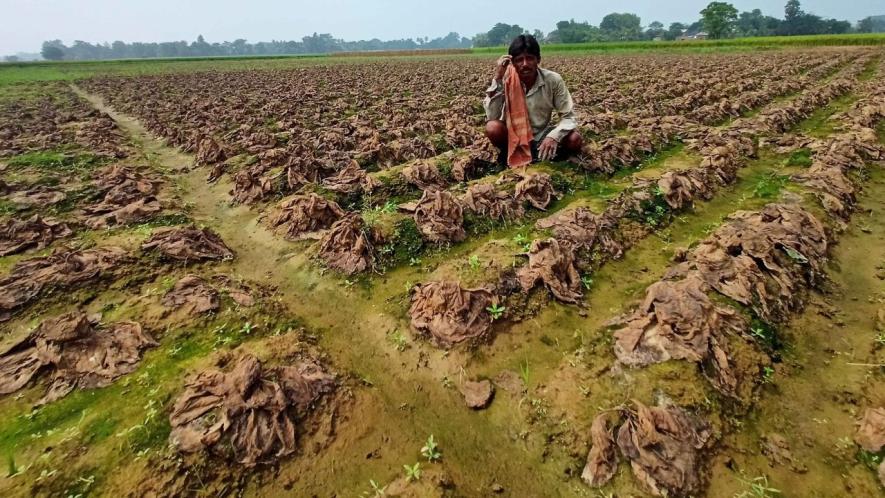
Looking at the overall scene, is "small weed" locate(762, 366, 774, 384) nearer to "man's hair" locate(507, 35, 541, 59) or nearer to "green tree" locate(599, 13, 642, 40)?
"man's hair" locate(507, 35, 541, 59)

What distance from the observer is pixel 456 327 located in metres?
4.61

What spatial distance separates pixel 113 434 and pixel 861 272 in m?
8.67

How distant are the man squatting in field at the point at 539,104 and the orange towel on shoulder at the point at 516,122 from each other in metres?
0.12

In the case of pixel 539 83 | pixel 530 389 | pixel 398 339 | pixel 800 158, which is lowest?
pixel 530 389

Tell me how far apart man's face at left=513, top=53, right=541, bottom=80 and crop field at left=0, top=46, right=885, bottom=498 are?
1.87 m

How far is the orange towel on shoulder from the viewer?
779 cm

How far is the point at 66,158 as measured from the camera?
10961mm

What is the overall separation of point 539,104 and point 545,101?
13 cm

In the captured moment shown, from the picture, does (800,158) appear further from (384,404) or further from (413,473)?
(413,473)

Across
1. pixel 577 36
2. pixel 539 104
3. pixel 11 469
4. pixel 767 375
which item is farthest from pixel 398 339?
pixel 577 36

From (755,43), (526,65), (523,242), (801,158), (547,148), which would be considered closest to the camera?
(523,242)

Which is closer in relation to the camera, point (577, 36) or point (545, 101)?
point (545, 101)

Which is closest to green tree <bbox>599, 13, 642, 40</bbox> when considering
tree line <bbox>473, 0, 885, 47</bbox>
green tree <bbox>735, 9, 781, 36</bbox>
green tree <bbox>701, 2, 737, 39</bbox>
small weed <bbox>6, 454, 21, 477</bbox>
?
tree line <bbox>473, 0, 885, 47</bbox>

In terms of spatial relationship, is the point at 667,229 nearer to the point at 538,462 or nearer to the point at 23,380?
the point at 538,462
